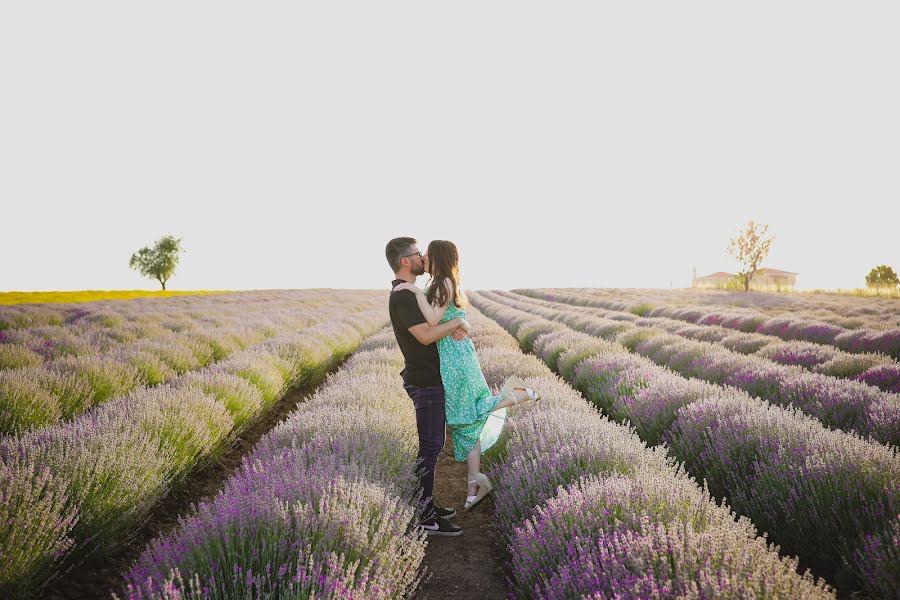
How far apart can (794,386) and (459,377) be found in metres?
3.69

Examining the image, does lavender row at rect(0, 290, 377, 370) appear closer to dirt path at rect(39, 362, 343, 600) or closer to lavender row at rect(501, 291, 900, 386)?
Answer: dirt path at rect(39, 362, 343, 600)

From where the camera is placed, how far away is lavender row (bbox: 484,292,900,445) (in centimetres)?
367

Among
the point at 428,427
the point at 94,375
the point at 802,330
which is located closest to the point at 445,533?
the point at 428,427

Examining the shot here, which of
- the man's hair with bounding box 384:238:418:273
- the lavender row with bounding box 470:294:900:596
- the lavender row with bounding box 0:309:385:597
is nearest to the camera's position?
the lavender row with bounding box 0:309:385:597

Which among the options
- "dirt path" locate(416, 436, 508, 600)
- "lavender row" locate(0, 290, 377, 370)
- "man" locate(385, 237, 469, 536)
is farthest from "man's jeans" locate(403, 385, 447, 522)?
"lavender row" locate(0, 290, 377, 370)

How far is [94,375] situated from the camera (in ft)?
17.4

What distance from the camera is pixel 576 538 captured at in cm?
177

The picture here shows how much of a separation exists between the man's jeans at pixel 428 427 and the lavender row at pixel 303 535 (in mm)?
134

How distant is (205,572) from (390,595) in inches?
26.5

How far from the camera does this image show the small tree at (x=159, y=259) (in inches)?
1999

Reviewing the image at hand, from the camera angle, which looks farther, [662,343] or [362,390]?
[662,343]

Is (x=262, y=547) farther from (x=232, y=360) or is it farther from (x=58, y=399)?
(x=232, y=360)

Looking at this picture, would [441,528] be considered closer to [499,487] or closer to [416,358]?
[499,487]

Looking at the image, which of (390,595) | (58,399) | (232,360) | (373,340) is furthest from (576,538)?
(373,340)
